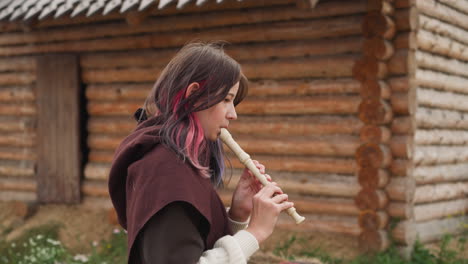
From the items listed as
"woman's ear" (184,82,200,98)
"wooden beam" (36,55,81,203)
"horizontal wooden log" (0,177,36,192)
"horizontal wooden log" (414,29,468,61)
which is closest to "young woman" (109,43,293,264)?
"woman's ear" (184,82,200,98)

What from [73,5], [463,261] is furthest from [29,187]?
[463,261]

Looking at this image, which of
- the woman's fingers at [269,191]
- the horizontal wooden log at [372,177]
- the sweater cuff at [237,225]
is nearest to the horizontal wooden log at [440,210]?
the horizontal wooden log at [372,177]

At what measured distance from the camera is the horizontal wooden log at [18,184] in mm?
9491

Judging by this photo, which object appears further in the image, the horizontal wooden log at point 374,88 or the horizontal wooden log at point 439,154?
the horizontal wooden log at point 439,154

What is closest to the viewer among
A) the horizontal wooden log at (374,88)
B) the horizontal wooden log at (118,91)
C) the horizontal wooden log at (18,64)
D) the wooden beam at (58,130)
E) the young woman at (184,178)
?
the young woman at (184,178)

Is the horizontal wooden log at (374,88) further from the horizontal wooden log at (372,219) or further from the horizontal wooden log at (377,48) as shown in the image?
the horizontal wooden log at (372,219)

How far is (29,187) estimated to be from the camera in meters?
9.51

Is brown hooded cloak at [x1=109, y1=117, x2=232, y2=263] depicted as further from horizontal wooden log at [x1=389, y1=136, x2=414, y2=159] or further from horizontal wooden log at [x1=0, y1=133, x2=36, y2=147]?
horizontal wooden log at [x1=0, y1=133, x2=36, y2=147]

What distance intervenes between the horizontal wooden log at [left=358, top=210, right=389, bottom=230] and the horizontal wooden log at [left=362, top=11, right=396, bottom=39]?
1.78 metres

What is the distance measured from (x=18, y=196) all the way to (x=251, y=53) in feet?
14.1

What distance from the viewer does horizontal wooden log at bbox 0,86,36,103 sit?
31.0 ft

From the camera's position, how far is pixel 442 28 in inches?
311

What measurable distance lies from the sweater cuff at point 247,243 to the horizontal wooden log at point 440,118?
515 cm

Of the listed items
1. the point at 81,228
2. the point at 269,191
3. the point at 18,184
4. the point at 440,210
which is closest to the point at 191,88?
the point at 269,191
